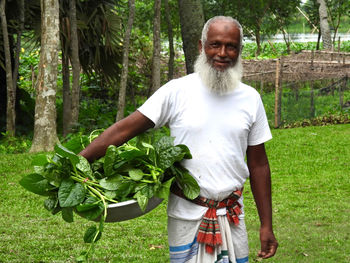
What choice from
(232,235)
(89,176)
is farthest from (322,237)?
(89,176)

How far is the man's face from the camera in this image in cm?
302

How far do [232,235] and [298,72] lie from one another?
15269 mm

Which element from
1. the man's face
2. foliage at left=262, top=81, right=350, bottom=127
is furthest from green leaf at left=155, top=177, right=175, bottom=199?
foliage at left=262, top=81, right=350, bottom=127

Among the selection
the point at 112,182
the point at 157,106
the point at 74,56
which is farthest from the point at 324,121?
the point at 112,182

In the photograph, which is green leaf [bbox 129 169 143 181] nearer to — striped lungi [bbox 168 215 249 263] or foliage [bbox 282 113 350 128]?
striped lungi [bbox 168 215 249 263]

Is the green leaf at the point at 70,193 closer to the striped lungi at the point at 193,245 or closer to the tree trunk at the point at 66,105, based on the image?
the striped lungi at the point at 193,245

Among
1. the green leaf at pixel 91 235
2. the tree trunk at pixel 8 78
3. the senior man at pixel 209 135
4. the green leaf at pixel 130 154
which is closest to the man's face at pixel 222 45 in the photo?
the senior man at pixel 209 135

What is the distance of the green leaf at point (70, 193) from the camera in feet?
9.02

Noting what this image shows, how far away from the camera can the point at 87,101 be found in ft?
56.0

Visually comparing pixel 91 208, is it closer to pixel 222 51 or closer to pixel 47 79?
pixel 222 51

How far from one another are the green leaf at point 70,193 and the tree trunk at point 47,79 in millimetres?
8211

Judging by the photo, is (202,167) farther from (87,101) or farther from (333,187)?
(87,101)

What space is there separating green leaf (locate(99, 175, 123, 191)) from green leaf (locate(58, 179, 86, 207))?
0.31ft

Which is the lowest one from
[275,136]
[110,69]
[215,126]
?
[275,136]
